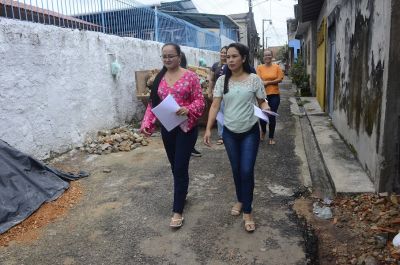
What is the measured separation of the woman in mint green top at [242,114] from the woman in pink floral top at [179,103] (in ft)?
0.83

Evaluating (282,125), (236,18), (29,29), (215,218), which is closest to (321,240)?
(215,218)

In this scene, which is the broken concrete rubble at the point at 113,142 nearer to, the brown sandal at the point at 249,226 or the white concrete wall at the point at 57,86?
the white concrete wall at the point at 57,86

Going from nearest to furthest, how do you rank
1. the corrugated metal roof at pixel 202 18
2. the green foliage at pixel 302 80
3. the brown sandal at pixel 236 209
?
1. the brown sandal at pixel 236 209
2. the green foliage at pixel 302 80
3. the corrugated metal roof at pixel 202 18

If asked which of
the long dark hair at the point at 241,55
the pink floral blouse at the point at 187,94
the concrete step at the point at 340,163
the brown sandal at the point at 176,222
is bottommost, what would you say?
the brown sandal at the point at 176,222

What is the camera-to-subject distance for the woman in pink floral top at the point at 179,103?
3.45 meters

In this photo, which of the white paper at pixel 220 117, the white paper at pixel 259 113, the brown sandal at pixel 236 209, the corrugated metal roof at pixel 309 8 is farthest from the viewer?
the corrugated metal roof at pixel 309 8

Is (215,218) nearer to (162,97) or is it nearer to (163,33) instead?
(162,97)

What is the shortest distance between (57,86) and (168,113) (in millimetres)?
3331

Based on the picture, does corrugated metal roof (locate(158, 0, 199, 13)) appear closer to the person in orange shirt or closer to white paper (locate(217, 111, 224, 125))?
the person in orange shirt

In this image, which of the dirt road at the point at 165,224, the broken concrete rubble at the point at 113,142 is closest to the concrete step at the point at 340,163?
the dirt road at the point at 165,224

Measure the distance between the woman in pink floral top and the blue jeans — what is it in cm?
35

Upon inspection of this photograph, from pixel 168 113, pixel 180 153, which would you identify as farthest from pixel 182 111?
pixel 180 153

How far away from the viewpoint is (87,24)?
7195mm

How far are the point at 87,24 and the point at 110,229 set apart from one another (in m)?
4.93
